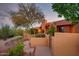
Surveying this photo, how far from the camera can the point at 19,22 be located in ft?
7.39

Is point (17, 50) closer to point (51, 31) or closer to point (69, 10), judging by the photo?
point (51, 31)

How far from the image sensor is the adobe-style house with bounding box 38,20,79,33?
7.30ft

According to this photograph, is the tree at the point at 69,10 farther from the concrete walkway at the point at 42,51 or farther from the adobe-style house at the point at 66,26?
the concrete walkway at the point at 42,51

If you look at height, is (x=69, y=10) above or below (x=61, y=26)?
above

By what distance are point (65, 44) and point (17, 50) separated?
0.57 meters

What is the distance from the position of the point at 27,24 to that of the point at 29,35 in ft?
0.43

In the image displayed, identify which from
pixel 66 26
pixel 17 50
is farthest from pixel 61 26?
pixel 17 50

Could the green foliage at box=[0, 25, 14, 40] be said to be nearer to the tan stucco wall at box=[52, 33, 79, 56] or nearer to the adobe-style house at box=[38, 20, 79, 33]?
the adobe-style house at box=[38, 20, 79, 33]

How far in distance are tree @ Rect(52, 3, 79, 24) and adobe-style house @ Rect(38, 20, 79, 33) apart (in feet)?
0.20

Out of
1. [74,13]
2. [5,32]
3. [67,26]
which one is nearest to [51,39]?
[67,26]

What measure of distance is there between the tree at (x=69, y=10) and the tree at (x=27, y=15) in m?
0.20

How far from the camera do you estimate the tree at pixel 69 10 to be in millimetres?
2240

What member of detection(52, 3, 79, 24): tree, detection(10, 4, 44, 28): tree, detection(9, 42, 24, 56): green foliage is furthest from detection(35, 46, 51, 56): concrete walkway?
detection(52, 3, 79, 24): tree

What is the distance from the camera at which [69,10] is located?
2.25 meters
